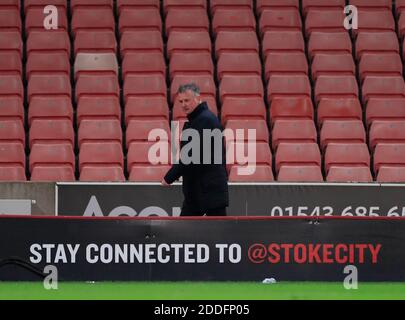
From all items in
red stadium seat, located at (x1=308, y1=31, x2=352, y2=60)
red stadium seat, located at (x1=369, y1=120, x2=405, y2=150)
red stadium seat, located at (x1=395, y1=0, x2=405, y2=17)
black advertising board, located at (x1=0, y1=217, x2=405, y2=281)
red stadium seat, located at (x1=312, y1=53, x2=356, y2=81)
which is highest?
red stadium seat, located at (x1=395, y1=0, x2=405, y2=17)

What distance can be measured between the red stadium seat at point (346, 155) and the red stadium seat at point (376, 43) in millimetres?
1814

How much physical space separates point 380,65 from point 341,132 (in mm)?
1454

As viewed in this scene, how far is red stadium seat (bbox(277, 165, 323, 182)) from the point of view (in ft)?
45.3

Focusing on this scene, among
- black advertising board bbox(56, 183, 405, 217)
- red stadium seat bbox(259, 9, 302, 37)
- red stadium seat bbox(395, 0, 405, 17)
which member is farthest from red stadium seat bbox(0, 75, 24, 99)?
red stadium seat bbox(395, 0, 405, 17)

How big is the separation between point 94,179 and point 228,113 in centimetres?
182

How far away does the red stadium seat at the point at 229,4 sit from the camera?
15828mm

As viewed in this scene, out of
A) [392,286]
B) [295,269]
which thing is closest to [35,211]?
[295,269]

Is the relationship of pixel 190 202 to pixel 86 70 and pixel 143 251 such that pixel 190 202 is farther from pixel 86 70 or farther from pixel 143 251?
pixel 86 70

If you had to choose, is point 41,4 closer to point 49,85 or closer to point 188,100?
point 49,85

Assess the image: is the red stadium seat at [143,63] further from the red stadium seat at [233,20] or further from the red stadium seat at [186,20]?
the red stadium seat at [233,20]

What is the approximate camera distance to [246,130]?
14.1m

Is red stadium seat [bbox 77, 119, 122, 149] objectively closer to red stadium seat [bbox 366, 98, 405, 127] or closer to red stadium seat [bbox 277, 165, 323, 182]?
red stadium seat [bbox 277, 165, 323, 182]

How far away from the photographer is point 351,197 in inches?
512

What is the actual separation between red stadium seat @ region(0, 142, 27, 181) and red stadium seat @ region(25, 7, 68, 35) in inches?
80.5
